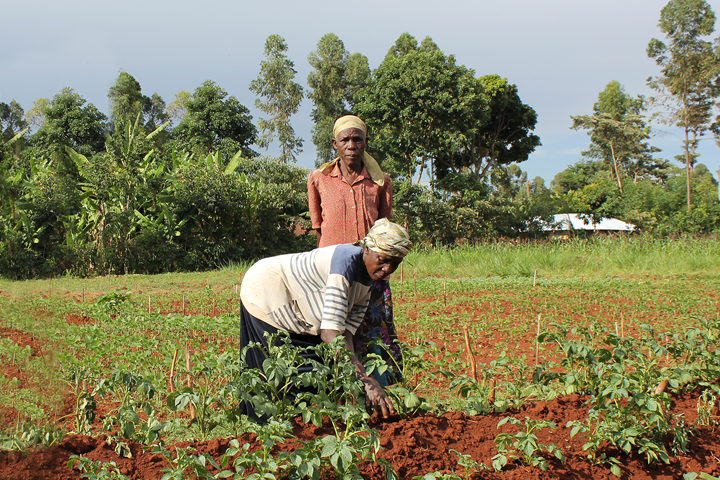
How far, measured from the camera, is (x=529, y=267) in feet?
39.7

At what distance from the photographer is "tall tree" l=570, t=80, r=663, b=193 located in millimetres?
30344

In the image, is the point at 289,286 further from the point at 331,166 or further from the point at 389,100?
the point at 389,100

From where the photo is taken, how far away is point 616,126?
3039cm

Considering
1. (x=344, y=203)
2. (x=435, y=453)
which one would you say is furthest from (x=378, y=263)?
(x=344, y=203)

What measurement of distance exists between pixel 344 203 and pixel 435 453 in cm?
163

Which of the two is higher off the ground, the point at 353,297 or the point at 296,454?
the point at 353,297

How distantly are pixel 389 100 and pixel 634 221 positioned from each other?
39.1ft

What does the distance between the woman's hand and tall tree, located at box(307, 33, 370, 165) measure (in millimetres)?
17791

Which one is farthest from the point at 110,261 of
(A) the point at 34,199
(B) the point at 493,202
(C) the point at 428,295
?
(B) the point at 493,202

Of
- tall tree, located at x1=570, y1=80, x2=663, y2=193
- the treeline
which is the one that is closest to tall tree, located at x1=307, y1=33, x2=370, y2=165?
the treeline

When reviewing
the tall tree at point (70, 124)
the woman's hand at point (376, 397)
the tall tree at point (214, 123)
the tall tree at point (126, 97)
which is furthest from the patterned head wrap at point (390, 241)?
the tall tree at point (126, 97)

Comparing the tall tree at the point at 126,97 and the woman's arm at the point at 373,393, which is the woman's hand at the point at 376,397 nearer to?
the woman's arm at the point at 373,393

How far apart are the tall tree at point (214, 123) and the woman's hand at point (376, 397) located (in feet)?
54.8

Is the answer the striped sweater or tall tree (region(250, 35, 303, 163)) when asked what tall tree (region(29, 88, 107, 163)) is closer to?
tall tree (region(250, 35, 303, 163))
